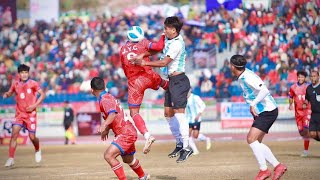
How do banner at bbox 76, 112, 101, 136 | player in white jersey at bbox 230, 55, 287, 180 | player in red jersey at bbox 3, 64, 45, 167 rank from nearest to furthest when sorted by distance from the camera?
1. player in white jersey at bbox 230, 55, 287, 180
2. player in red jersey at bbox 3, 64, 45, 167
3. banner at bbox 76, 112, 101, 136

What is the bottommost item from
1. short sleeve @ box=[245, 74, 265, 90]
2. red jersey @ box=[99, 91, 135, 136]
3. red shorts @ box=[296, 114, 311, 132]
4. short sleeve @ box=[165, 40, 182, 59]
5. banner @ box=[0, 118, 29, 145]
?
banner @ box=[0, 118, 29, 145]

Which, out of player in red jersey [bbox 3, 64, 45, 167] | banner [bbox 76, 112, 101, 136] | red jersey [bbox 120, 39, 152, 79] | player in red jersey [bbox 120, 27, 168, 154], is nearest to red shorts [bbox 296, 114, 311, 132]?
player in red jersey [bbox 3, 64, 45, 167]

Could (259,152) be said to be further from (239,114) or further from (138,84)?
(239,114)

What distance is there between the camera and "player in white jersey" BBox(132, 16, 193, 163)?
13.5 meters

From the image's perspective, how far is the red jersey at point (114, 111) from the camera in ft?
38.2

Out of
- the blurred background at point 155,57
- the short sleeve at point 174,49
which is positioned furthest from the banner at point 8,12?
the short sleeve at point 174,49

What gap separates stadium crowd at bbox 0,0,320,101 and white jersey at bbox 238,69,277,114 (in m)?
18.7

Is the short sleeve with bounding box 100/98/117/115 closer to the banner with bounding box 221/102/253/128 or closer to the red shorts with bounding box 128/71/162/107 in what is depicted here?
the red shorts with bounding box 128/71/162/107

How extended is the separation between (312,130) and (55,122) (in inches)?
579

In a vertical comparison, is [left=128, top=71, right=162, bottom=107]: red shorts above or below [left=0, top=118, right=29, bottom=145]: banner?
above

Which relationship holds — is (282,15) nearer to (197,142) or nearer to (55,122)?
(197,142)

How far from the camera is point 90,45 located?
1395 inches

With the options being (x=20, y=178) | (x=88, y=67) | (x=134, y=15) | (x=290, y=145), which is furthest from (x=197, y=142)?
(x=20, y=178)

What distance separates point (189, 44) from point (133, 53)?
20.4m
